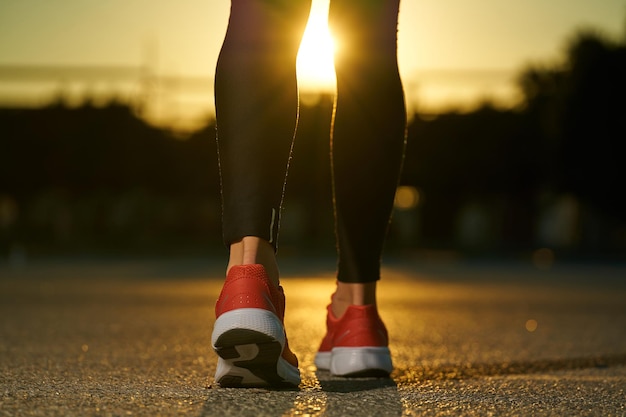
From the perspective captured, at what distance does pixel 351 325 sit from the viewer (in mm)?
2289

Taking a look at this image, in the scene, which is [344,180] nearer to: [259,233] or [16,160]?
[259,233]

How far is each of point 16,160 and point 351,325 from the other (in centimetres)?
3543

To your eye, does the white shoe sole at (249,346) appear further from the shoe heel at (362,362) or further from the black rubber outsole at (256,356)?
the shoe heel at (362,362)

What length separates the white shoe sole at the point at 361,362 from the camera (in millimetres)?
2232

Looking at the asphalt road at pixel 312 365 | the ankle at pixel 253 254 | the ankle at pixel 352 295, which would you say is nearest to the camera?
the asphalt road at pixel 312 365

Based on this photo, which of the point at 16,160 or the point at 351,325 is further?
the point at 16,160

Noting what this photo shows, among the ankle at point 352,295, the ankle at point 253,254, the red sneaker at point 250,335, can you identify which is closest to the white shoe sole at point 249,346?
the red sneaker at point 250,335

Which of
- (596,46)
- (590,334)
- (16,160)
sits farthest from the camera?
(16,160)

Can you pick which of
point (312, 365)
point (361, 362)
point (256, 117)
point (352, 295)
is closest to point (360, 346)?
point (361, 362)

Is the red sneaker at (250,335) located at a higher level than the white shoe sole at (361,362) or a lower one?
higher

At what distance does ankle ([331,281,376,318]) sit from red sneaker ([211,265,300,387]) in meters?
0.41

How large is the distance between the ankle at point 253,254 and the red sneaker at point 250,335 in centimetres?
2

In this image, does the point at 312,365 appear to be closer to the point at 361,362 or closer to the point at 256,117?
the point at 361,362

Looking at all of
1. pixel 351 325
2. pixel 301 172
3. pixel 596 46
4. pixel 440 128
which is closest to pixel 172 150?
pixel 301 172
